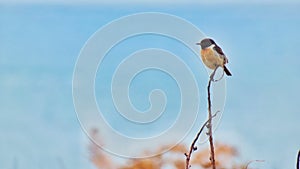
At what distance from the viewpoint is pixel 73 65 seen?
53.9 inches

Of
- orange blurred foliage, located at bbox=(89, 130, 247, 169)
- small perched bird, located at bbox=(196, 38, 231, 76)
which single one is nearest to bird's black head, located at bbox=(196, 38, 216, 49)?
small perched bird, located at bbox=(196, 38, 231, 76)

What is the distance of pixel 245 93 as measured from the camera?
4.49 ft

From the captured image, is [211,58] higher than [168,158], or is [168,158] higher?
[211,58]

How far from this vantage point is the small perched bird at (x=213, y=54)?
1376 millimetres

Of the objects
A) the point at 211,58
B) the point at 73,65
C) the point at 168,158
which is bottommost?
the point at 168,158

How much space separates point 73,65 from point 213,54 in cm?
46

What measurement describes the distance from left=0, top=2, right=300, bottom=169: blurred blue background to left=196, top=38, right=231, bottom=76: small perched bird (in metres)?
0.02

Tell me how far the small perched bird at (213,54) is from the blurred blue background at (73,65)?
0.07 feet

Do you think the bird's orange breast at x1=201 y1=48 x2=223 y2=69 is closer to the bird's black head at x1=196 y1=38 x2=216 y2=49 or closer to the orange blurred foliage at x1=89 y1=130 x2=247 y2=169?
the bird's black head at x1=196 y1=38 x2=216 y2=49

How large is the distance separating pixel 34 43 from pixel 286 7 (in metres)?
0.83

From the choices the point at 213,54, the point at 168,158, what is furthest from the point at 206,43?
the point at 168,158

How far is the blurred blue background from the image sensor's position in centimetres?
136

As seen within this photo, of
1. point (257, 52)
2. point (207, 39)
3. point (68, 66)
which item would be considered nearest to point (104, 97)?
point (68, 66)

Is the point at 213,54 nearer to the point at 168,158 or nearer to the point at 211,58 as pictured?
the point at 211,58
